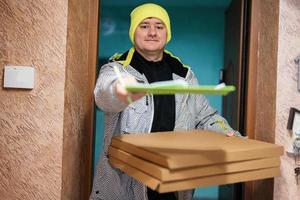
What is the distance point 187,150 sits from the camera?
2.97 ft

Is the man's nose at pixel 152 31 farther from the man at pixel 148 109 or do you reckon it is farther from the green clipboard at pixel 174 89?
the green clipboard at pixel 174 89

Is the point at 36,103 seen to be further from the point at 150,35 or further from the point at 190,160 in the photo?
the point at 190,160

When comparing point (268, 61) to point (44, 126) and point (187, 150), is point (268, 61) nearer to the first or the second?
point (187, 150)

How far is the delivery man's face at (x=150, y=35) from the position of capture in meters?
1.35

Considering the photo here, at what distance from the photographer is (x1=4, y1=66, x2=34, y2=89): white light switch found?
116cm

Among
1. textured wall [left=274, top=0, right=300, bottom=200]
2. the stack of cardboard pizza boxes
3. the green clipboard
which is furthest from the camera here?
textured wall [left=274, top=0, right=300, bottom=200]

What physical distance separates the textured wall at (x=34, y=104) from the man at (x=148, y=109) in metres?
0.18

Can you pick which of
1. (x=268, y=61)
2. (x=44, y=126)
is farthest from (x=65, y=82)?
(x=268, y=61)

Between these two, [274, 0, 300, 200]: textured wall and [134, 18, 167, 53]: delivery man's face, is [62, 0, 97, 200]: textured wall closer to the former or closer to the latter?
[134, 18, 167, 53]: delivery man's face

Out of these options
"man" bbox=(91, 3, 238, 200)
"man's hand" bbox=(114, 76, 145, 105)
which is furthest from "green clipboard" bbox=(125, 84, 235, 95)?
"man" bbox=(91, 3, 238, 200)

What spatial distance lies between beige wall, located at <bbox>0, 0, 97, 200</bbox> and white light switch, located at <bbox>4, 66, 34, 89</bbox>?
21 mm

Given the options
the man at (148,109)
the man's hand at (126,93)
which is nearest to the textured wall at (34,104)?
the man at (148,109)

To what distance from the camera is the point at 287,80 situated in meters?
1.35

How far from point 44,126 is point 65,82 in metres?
0.18
